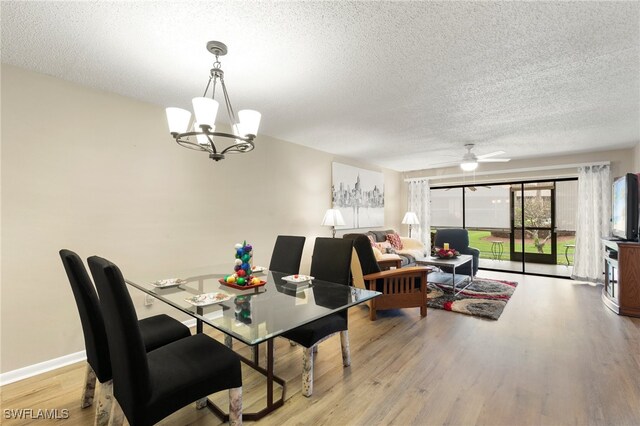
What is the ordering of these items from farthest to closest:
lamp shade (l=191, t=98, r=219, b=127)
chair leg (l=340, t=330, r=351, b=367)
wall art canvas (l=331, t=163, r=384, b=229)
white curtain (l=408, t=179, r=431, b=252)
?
white curtain (l=408, t=179, r=431, b=252), wall art canvas (l=331, t=163, r=384, b=229), chair leg (l=340, t=330, r=351, b=367), lamp shade (l=191, t=98, r=219, b=127)

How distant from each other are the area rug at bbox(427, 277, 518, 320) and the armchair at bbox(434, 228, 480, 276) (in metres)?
Result: 0.42

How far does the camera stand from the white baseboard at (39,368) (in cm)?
219

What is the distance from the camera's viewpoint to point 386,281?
3.38m

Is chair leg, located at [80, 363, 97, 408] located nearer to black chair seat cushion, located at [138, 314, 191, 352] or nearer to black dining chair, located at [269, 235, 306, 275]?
black chair seat cushion, located at [138, 314, 191, 352]

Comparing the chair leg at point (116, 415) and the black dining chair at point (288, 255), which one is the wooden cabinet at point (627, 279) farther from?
the chair leg at point (116, 415)

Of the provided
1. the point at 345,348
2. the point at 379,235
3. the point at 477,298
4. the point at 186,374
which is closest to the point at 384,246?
the point at 379,235

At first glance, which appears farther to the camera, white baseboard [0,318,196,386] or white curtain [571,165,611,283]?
white curtain [571,165,611,283]

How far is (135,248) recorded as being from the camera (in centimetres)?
283

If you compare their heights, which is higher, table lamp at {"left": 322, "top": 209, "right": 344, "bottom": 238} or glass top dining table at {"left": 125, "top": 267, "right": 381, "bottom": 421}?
table lamp at {"left": 322, "top": 209, "right": 344, "bottom": 238}

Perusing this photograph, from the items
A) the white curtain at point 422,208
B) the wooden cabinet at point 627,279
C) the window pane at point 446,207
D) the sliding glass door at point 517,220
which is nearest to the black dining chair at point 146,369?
the wooden cabinet at point 627,279

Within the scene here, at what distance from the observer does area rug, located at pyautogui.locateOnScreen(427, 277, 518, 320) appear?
143 inches

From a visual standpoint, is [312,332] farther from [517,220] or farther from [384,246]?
[517,220]

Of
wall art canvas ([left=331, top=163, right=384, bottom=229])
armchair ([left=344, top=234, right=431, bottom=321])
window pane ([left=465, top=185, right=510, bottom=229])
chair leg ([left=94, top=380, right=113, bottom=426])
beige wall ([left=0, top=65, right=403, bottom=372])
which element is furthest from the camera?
window pane ([left=465, top=185, right=510, bottom=229])

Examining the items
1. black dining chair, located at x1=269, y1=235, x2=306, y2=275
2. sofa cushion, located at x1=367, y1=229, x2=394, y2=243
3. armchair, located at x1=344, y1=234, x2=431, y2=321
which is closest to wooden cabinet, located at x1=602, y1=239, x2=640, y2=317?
armchair, located at x1=344, y1=234, x2=431, y2=321
